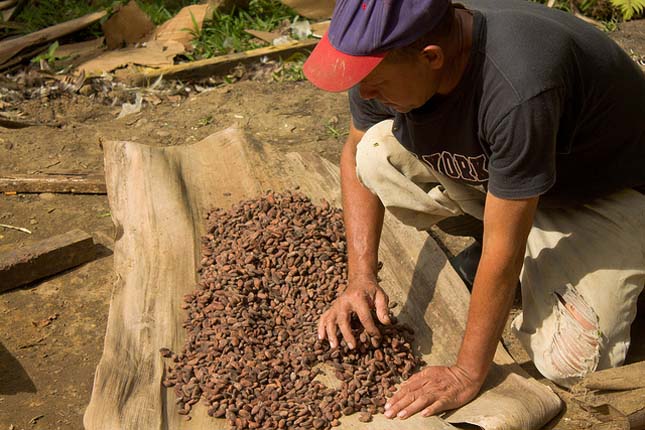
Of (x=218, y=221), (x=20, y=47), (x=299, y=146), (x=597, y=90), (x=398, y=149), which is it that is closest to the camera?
(x=597, y=90)

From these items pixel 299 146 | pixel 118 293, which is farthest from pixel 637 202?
pixel 299 146

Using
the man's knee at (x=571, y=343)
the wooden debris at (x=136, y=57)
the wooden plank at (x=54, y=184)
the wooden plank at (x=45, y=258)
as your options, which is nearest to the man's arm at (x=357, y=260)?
the man's knee at (x=571, y=343)

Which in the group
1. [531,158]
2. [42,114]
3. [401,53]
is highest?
[401,53]

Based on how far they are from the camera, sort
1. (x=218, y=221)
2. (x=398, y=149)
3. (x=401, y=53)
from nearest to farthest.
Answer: (x=401, y=53) < (x=398, y=149) < (x=218, y=221)

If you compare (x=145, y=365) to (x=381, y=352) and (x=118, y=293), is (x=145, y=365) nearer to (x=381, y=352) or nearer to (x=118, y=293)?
(x=118, y=293)

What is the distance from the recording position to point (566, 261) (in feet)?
8.68

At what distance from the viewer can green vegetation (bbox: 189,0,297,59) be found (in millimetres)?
5363

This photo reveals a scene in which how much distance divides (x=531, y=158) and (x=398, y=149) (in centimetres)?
74

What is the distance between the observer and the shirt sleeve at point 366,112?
2697 mm

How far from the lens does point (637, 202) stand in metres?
2.59

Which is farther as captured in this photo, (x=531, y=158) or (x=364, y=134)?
(x=364, y=134)

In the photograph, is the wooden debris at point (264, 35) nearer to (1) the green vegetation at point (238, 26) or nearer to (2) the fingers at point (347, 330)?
(1) the green vegetation at point (238, 26)

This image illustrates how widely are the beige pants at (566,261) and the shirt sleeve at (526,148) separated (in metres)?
0.61

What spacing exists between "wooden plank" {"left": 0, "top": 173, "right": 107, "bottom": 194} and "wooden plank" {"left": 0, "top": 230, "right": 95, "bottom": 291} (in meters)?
0.47
